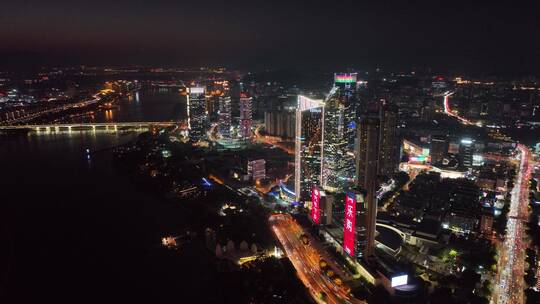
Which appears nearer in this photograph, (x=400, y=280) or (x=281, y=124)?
(x=400, y=280)

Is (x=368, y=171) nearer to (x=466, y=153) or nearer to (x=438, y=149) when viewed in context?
(x=438, y=149)

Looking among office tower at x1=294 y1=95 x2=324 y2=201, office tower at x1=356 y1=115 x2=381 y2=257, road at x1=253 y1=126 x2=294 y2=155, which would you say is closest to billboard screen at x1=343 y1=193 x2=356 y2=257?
office tower at x1=356 y1=115 x2=381 y2=257

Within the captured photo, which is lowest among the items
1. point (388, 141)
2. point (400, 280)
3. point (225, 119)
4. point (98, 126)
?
point (400, 280)

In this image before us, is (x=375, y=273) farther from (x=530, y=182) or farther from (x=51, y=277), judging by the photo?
(x=530, y=182)

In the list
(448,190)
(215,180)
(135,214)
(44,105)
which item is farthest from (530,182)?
(44,105)

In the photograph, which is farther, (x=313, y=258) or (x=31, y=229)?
(x=31, y=229)

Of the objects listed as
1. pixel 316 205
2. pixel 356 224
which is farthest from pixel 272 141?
pixel 356 224
